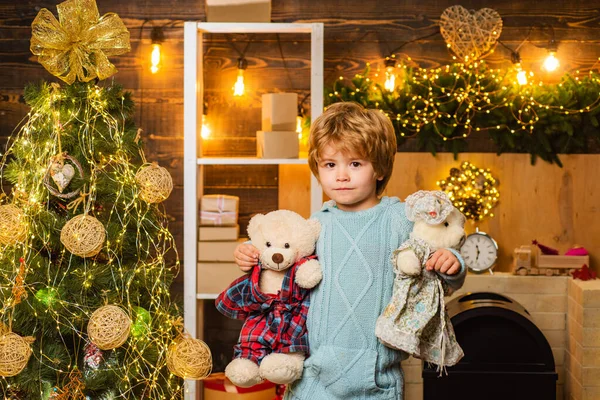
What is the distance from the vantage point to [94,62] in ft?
8.71

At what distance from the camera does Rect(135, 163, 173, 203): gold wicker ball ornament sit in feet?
8.79

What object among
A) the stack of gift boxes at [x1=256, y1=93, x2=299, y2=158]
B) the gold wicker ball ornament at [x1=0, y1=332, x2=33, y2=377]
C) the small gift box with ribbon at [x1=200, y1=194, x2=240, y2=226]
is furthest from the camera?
the small gift box with ribbon at [x1=200, y1=194, x2=240, y2=226]

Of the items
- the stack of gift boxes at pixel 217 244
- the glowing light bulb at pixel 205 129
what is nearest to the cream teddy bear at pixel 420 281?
the stack of gift boxes at pixel 217 244

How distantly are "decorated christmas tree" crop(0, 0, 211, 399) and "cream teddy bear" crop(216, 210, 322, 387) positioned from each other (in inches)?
26.6

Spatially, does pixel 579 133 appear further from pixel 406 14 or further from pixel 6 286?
pixel 6 286

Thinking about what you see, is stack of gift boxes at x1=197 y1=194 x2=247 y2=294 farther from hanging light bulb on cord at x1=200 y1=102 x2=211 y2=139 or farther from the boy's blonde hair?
the boy's blonde hair

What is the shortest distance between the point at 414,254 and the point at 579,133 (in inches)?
88.4

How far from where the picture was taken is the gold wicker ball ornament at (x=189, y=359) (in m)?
2.73

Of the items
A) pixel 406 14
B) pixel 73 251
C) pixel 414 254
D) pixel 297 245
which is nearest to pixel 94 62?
pixel 73 251

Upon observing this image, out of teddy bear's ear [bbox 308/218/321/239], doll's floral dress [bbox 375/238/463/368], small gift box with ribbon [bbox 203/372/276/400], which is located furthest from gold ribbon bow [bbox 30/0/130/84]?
small gift box with ribbon [bbox 203/372/276/400]

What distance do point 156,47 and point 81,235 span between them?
1.63 metres

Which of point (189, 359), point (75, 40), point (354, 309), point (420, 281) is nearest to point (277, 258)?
point (354, 309)

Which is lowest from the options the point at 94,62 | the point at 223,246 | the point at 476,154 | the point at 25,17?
the point at 223,246

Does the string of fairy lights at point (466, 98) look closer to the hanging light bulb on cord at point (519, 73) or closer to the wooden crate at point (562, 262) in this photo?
the hanging light bulb on cord at point (519, 73)
